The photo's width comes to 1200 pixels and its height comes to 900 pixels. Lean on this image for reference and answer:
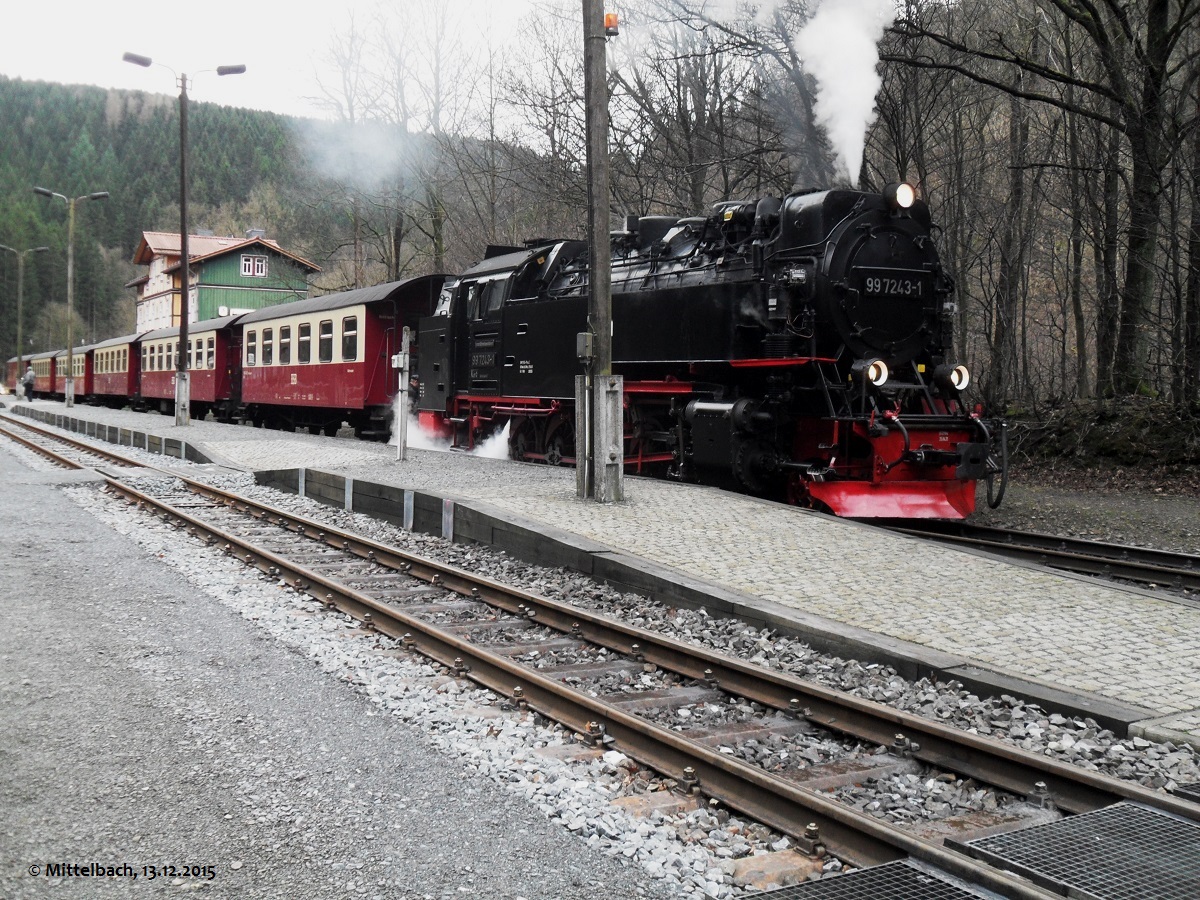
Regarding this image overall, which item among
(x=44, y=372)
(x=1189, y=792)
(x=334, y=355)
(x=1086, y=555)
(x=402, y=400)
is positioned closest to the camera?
(x=1189, y=792)

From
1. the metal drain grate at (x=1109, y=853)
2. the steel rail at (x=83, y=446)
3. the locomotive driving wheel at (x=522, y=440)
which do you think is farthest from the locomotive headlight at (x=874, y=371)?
the steel rail at (x=83, y=446)

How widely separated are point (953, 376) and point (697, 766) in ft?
26.0

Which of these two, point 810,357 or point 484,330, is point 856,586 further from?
point 484,330

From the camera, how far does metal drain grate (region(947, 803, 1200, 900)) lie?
2.99 meters

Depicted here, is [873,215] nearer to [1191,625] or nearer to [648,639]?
[1191,625]

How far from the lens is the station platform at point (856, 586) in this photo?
495cm

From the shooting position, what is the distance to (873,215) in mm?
10609

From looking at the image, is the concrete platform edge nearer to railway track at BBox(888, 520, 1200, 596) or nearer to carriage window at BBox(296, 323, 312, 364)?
railway track at BBox(888, 520, 1200, 596)

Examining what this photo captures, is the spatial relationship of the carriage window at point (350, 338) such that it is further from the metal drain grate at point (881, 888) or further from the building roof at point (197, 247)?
the building roof at point (197, 247)

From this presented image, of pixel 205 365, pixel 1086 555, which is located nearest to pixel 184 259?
pixel 205 365

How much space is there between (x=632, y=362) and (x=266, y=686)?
25.7 ft

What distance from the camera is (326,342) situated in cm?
2155

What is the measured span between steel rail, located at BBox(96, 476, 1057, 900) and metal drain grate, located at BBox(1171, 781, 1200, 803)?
3.52 feet

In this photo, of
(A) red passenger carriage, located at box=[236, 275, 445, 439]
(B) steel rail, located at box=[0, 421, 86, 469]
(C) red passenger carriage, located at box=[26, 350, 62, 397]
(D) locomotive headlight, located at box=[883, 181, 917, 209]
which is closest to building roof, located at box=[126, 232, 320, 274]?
(C) red passenger carriage, located at box=[26, 350, 62, 397]
